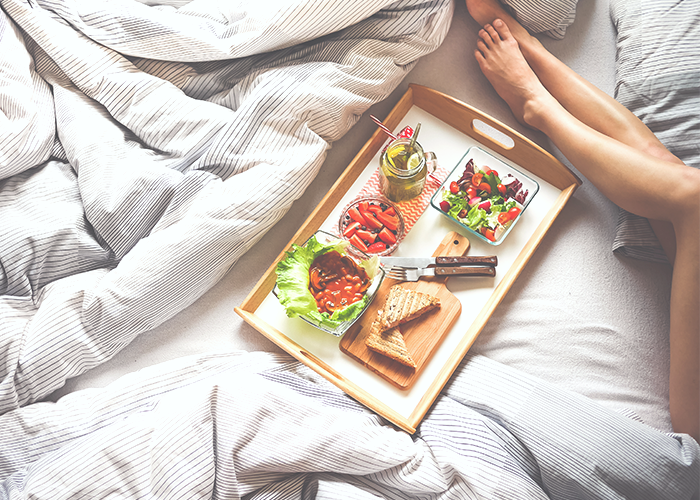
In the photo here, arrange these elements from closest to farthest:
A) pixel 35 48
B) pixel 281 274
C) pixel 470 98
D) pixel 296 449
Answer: pixel 296 449 → pixel 281 274 → pixel 35 48 → pixel 470 98

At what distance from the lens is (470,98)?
4.18ft

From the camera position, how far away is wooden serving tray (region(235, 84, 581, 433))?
1049mm

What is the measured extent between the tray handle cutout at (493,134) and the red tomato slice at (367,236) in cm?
38

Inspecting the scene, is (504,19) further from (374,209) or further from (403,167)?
Answer: (374,209)

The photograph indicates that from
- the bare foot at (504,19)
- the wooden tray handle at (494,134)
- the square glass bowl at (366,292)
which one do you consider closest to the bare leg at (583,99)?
the bare foot at (504,19)

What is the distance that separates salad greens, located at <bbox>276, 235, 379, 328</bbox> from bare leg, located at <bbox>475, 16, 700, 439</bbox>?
1.83 ft

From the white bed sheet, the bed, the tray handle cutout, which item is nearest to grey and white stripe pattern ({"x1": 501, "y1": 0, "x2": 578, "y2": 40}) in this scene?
the bed

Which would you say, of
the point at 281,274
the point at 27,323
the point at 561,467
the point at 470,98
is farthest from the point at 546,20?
the point at 27,323

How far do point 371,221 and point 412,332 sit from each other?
0.88ft

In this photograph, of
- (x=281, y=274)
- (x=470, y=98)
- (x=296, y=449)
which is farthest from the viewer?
(x=470, y=98)

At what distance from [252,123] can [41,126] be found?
0.48 m

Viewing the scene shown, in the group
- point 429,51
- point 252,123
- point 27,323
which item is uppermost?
point 429,51

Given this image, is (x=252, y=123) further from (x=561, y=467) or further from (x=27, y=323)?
(x=561, y=467)

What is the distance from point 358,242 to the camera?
3.57 feet
